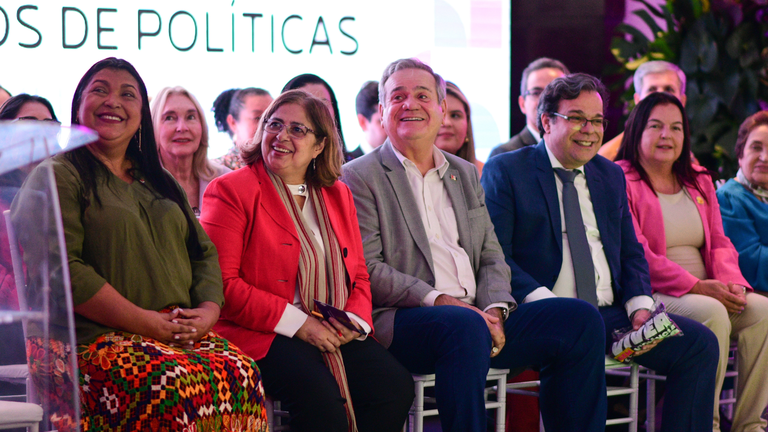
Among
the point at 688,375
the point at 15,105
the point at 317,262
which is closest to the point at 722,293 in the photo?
the point at 688,375

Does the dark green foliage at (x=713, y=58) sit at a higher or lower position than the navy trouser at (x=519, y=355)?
higher

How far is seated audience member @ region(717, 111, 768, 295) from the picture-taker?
11.9 ft

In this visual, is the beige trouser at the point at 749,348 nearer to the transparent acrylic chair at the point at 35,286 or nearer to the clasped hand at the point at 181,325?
the clasped hand at the point at 181,325

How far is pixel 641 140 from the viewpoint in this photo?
353cm

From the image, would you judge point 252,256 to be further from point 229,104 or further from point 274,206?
point 229,104

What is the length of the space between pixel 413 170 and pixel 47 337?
1641 mm

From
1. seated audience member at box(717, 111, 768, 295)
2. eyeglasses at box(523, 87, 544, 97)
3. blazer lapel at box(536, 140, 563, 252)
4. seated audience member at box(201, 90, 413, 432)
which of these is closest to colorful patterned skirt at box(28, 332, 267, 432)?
seated audience member at box(201, 90, 413, 432)

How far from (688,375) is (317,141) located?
1.62 metres

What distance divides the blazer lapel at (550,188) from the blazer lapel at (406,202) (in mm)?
560

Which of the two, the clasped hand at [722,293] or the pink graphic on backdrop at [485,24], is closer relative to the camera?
the clasped hand at [722,293]

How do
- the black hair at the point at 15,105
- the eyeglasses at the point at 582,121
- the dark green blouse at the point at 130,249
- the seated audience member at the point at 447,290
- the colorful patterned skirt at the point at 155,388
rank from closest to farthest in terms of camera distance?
the colorful patterned skirt at the point at 155,388, the dark green blouse at the point at 130,249, the seated audience member at the point at 447,290, the black hair at the point at 15,105, the eyeglasses at the point at 582,121

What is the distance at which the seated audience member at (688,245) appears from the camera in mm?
3250

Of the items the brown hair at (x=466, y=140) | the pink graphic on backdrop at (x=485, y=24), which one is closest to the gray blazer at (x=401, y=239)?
the brown hair at (x=466, y=140)

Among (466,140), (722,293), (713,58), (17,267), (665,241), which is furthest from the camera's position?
(713,58)
